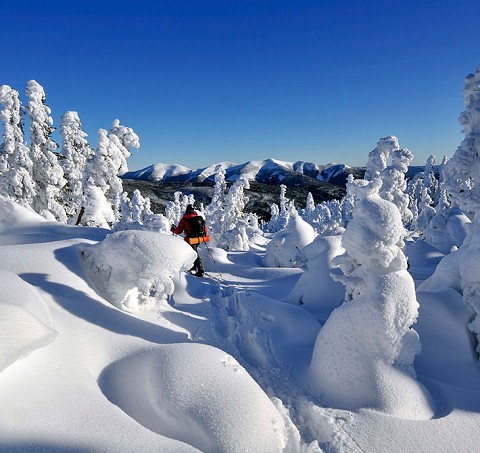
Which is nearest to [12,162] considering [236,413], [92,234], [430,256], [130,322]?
[92,234]

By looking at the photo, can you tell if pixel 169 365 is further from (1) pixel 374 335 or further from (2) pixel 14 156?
(2) pixel 14 156

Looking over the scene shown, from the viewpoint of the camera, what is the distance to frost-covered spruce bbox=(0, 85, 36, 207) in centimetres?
1834

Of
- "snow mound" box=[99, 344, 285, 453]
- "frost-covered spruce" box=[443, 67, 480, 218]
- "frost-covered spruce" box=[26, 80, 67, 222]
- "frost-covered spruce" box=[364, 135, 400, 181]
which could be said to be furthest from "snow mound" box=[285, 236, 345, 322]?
"frost-covered spruce" box=[26, 80, 67, 222]

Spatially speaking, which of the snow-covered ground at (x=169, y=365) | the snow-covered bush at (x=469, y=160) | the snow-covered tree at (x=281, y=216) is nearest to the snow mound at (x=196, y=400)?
the snow-covered ground at (x=169, y=365)

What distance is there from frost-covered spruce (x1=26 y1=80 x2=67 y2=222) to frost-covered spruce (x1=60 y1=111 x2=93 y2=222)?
225 centimetres

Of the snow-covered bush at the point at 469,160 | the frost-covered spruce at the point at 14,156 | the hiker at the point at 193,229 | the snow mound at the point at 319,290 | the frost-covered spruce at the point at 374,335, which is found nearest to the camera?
the frost-covered spruce at the point at 374,335

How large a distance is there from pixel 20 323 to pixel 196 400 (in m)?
2.03

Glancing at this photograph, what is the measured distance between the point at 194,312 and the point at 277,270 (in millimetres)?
4639

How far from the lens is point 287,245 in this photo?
1545cm

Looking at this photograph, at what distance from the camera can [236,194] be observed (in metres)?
32.2

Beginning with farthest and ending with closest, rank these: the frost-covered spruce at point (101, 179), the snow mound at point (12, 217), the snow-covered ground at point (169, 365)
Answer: the frost-covered spruce at point (101, 179) < the snow mound at point (12, 217) < the snow-covered ground at point (169, 365)

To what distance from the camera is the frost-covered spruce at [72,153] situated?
23.2m

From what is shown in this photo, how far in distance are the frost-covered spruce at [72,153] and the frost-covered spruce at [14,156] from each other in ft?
12.7

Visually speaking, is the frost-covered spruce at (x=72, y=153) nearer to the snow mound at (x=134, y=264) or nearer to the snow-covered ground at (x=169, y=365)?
the snow-covered ground at (x=169, y=365)
